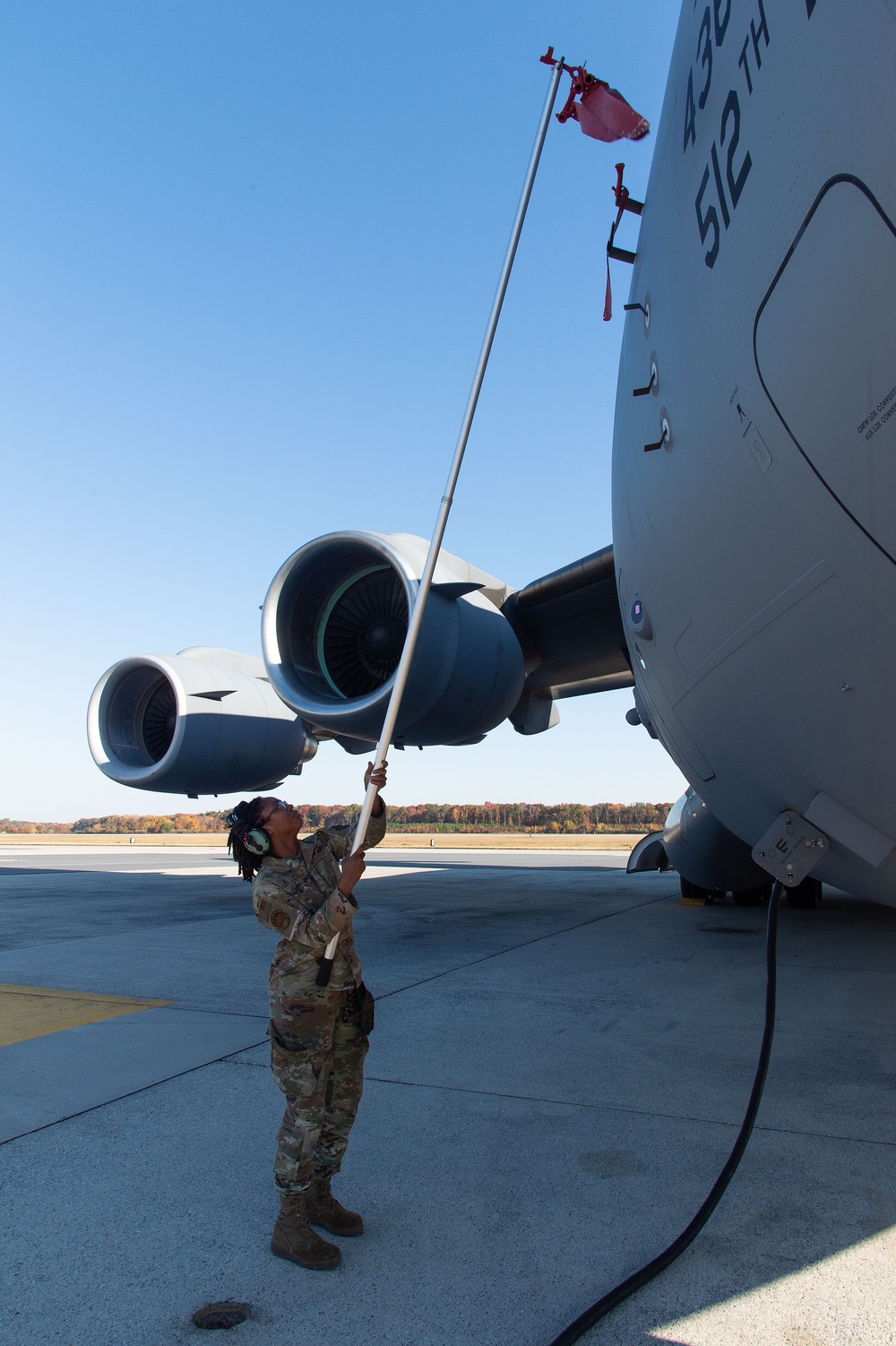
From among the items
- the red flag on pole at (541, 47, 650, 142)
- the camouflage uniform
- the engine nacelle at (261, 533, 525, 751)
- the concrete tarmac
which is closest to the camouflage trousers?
the camouflage uniform

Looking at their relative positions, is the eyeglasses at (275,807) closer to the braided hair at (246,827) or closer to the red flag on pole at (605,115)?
the braided hair at (246,827)

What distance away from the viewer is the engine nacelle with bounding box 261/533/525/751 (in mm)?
7656

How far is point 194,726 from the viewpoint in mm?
10383

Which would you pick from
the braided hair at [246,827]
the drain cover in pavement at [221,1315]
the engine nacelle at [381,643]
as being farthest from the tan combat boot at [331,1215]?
the engine nacelle at [381,643]

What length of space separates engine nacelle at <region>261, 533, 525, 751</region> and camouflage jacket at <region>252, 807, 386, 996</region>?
4897 mm

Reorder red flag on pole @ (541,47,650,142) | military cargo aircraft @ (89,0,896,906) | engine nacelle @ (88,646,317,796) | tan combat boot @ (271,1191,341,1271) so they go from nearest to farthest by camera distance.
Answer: military cargo aircraft @ (89,0,896,906) < tan combat boot @ (271,1191,341,1271) < red flag on pole @ (541,47,650,142) < engine nacelle @ (88,646,317,796)

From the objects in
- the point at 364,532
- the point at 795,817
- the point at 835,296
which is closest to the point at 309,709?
the point at 364,532

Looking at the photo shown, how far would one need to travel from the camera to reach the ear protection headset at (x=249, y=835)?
251 cm

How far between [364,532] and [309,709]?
65.3 inches

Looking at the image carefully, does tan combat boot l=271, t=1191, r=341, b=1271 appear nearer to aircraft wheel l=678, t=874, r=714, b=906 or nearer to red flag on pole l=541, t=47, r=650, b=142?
red flag on pole l=541, t=47, r=650, b=142

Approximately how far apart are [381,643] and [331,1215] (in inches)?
241

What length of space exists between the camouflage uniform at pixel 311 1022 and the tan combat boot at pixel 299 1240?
0.04 metres

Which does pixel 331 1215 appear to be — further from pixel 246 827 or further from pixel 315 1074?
pixel 246 827

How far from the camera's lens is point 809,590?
8.41 ft
